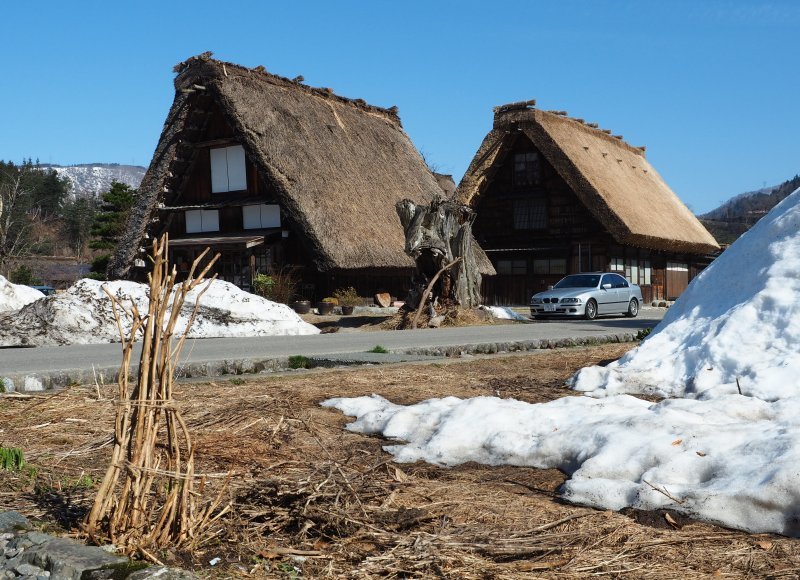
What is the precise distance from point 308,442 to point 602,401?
1.83 m

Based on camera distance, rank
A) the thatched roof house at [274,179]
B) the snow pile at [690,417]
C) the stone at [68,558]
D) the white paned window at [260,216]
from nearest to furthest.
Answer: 1. the stone at [68,558]
2. the snow pile at [690,417]
3. the thatched roof house at [274,179]
4. the white paned window at [260,216]

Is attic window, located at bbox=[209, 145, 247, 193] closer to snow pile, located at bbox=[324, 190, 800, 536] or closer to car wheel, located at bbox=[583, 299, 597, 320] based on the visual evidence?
car wheel, located at bbox=[583, 299, 597, 320]

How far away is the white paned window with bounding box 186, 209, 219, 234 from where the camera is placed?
28.3 m

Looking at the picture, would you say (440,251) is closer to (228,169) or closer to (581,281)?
(581,281)

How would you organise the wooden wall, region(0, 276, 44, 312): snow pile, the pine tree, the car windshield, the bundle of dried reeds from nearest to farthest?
the bundle of dried reeds, region(0, 276, 44, 312): snow pile, the car windshield, the wooden wall, the pine tree

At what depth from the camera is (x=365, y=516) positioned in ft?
10.0

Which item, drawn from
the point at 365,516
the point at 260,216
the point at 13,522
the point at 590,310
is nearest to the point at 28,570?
the point at 13,522

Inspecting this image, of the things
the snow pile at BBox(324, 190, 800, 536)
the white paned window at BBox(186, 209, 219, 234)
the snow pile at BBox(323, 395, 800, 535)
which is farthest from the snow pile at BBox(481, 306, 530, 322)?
the snow pile at BBox(323, 395, 800, 535)

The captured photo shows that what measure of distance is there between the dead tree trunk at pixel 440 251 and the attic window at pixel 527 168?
49.9 ft

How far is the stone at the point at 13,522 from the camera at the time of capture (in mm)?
2916

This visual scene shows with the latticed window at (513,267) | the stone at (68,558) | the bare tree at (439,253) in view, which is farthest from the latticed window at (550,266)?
the stone at (68,558)

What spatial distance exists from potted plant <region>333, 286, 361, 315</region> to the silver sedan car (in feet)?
17.6

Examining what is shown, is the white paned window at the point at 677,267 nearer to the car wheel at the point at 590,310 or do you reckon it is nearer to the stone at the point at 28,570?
the car wheel at the point at 590,310

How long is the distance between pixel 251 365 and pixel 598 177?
80.7 ft
